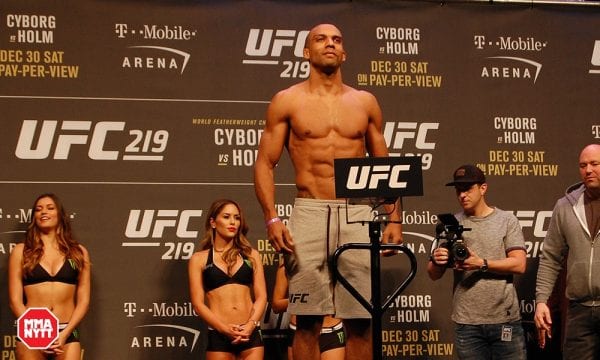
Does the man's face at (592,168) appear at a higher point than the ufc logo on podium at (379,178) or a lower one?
higher

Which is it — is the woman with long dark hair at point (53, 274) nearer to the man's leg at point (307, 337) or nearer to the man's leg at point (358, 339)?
the man's leg at point (307, 337)

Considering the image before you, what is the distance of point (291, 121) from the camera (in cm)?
484

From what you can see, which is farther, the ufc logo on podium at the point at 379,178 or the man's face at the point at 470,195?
the man's face at the point at 470,195

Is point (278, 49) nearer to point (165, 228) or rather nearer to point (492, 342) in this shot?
point (165, 228)

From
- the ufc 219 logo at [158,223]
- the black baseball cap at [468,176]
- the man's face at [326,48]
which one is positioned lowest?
the ufc 219 logo at [158,223]

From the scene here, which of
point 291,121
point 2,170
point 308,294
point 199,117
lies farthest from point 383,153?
point 2,170

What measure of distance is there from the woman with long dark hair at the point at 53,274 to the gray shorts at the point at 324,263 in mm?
1661

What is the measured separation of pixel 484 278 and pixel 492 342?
1.16 ft

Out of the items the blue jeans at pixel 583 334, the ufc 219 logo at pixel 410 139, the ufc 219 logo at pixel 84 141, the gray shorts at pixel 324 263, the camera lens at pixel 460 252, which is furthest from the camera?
the ufc 219 logo at pixel 410 139


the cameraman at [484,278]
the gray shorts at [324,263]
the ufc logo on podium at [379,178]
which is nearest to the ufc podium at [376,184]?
the ufc logo on podium at [379,178]

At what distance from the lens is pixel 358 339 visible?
15.0ft

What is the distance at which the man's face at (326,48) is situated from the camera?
187 inches

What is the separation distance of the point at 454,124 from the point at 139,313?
7.92ft

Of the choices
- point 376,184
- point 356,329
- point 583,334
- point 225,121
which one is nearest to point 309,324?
point 356,329
